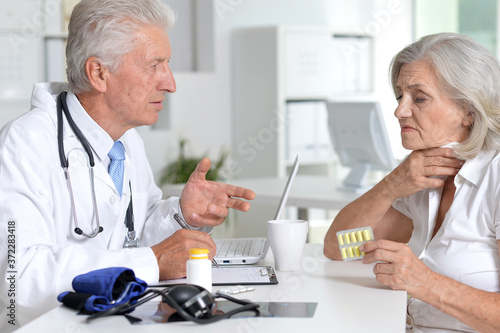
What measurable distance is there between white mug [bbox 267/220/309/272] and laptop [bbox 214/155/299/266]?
7cm

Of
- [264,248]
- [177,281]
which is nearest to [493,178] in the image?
[264,248]

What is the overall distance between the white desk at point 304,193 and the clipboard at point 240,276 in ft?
5.63

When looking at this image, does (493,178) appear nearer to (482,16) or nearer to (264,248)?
(264,248)

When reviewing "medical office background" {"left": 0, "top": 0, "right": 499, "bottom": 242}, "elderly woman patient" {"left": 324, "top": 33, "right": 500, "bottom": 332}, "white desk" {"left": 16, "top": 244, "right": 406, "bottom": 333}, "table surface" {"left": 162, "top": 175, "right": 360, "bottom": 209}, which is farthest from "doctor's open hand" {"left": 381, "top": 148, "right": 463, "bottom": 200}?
"medical office background" {"left": 0, "top": 0, "right": 499, "bottom": 242}

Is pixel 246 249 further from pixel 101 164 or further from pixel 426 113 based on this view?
→ pixel 426 113

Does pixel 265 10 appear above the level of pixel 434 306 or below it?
above

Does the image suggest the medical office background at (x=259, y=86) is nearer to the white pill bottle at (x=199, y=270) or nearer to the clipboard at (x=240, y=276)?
the clipboard at (x=240, y=276)

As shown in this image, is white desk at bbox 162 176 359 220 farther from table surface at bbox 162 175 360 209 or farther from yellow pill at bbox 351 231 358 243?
yellow pill at bbox 351 231 358 243

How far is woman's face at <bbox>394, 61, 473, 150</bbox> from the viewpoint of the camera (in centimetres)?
172

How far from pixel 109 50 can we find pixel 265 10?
3743 millimetres

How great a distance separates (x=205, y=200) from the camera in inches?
74.9

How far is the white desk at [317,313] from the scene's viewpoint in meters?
1.21

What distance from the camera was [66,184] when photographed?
1.75m

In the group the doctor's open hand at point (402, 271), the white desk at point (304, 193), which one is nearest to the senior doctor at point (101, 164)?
the doctor's open hand at point (402, 271)
